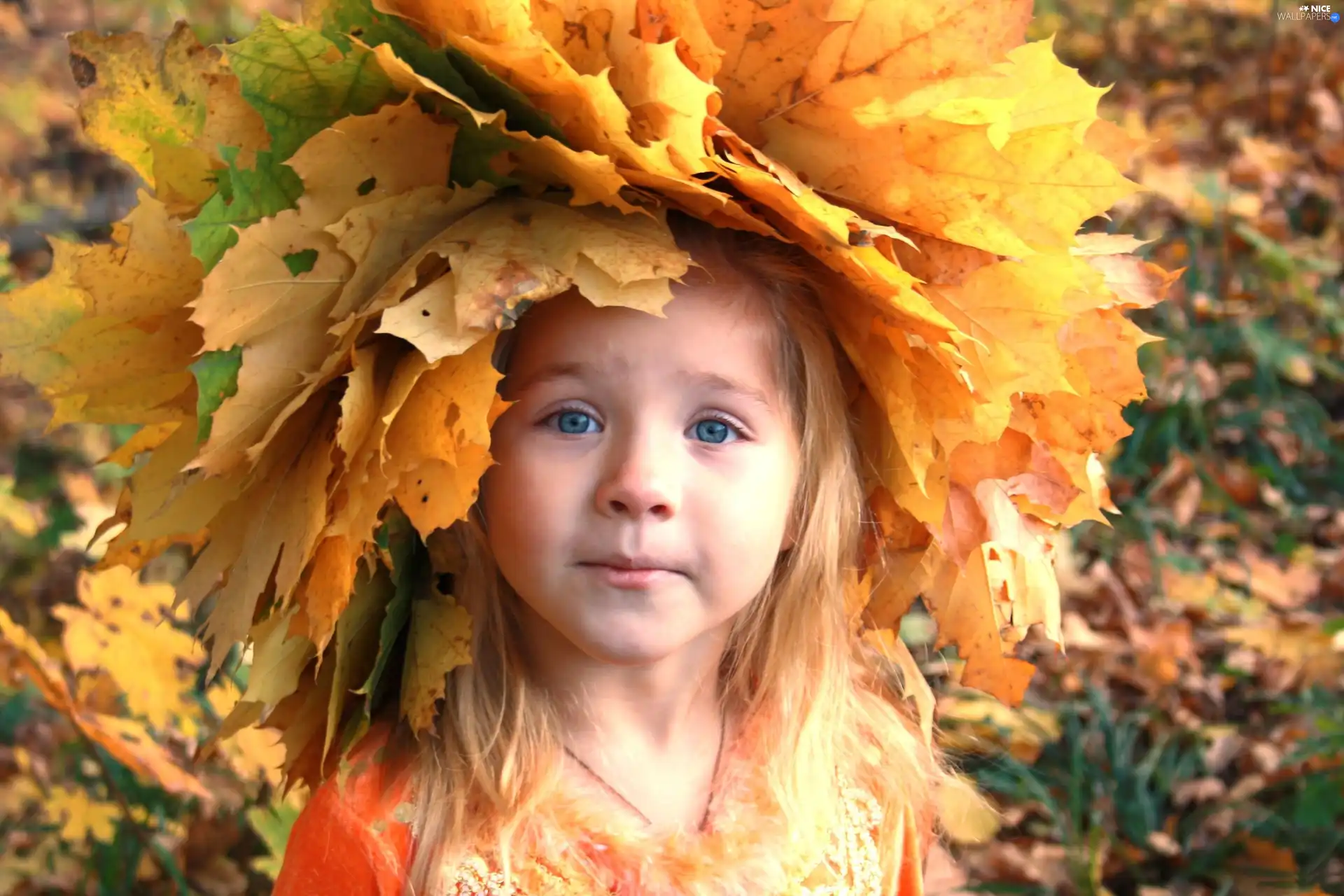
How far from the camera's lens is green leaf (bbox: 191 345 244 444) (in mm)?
1255

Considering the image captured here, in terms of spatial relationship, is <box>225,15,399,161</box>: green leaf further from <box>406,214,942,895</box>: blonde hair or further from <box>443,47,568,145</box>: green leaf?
<box>406,214,942,895</box>: blonde hair

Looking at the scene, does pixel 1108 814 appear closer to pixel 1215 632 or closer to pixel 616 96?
pixel 1215 632

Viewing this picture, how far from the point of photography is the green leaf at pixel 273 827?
2254 millimetres

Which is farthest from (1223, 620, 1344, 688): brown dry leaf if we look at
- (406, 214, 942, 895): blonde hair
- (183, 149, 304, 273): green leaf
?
(183, 149, 304, 273): green leaf

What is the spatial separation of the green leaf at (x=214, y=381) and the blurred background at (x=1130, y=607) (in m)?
0.39

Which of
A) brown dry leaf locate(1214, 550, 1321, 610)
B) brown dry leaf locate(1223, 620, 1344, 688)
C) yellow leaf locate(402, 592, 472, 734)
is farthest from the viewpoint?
brown dry leaf locate(1214, 550, 1321, 610)

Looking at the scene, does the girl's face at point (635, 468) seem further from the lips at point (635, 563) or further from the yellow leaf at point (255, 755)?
the yellow leaf at point (255, 755)

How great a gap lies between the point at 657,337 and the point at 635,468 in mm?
141

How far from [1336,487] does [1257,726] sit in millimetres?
1121

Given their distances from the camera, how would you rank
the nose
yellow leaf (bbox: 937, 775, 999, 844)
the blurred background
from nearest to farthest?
1. the nose
2. the blurred background
3. yellow leaf (bbox: 937, 775, 999, 844)

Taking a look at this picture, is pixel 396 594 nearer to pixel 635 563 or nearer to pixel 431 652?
pixel 431 652

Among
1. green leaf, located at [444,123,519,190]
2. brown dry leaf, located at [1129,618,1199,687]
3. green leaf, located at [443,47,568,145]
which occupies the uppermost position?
brown dry leaf, located at [1129,618,1199,687]

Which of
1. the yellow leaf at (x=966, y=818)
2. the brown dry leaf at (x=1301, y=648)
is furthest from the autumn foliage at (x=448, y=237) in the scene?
the brown dry leaf at (x=1301, y=648)

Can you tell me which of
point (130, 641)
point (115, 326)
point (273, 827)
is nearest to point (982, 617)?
point (115, 326)
